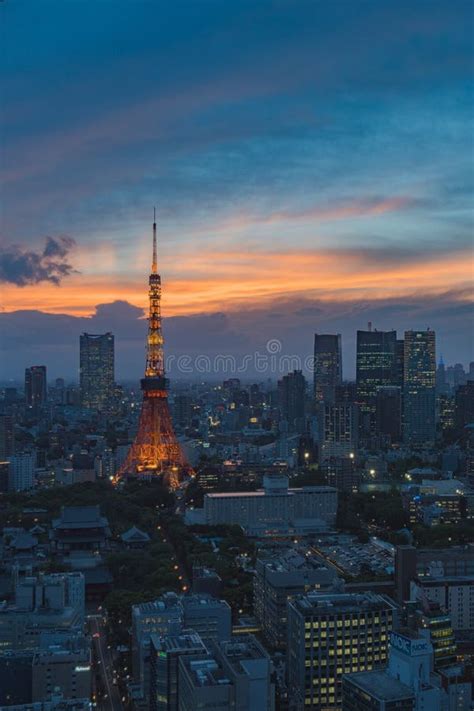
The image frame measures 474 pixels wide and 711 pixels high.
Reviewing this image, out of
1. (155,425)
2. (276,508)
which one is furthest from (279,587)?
(155,425)

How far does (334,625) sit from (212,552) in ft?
17.4

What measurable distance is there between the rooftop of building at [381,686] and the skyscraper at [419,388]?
22.3m

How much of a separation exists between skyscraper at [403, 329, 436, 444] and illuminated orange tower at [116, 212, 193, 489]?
11095mm

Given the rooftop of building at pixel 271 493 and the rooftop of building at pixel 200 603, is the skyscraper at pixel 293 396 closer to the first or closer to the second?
the rooftop of building at pixel 271 493

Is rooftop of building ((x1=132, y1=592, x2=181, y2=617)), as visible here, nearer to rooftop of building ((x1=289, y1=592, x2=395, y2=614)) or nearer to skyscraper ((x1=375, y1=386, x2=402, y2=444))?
rooftop of building ((x1=289, y1=592, x2=395, y2=614))

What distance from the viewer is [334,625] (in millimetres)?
7477

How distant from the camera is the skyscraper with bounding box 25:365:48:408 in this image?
39625 millimetres

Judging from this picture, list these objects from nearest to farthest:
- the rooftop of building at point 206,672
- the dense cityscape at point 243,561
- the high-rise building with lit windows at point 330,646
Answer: the rooftop of building at point 206,672
the dense cityscape at point 243,561
the high-rise building with lit windows at point 330,646

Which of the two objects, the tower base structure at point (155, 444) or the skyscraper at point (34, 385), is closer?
the tower base structure at point (155, 444)

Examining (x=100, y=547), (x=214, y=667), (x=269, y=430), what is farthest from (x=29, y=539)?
(x=269, y=430)

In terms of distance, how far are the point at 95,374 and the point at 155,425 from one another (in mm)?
21457

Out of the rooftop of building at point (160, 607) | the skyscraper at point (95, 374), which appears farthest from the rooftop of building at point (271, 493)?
the skyscraper at point (95, 374)

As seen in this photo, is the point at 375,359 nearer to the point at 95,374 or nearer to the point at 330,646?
the point at 95,374

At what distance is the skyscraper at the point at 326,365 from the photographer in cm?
3588
